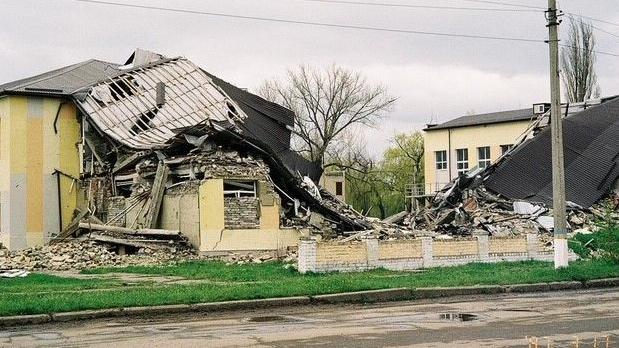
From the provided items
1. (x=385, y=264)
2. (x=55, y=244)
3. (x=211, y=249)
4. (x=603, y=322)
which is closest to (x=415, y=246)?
(x=385, y=264)

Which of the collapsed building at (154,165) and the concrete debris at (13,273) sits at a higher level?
the collapsed building at (154,165)

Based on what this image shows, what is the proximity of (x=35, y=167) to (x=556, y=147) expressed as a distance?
26.0 m

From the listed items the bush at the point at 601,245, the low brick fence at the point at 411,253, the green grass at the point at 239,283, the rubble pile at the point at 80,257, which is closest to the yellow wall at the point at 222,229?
the rubble pile at the point at 80,257

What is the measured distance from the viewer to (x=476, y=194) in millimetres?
43281

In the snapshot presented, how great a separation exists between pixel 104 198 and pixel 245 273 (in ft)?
50.3

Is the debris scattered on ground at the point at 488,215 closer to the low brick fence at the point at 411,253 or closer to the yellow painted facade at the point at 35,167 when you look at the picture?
the low brick fence at the point at 411,253

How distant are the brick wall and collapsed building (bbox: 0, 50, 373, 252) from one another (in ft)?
0.13

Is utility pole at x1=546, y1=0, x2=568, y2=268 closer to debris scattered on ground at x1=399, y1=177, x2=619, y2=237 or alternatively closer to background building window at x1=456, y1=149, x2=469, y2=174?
debris scattered on ground at x1=399, y1=177, x2=619, y2=237

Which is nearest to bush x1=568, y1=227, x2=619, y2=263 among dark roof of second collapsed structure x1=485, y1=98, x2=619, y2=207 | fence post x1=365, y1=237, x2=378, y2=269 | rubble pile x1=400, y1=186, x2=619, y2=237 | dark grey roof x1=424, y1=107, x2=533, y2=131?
fence post x1=365, y1=237, x2=378, y2=269

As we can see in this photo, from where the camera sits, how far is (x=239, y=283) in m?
20.9

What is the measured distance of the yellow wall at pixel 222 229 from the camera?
3212 centimetres

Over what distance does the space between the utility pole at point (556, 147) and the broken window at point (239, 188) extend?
548 inches

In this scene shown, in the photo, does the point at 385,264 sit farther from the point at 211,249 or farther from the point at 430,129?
the point at 430,129

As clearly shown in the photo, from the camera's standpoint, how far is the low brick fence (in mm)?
23688
